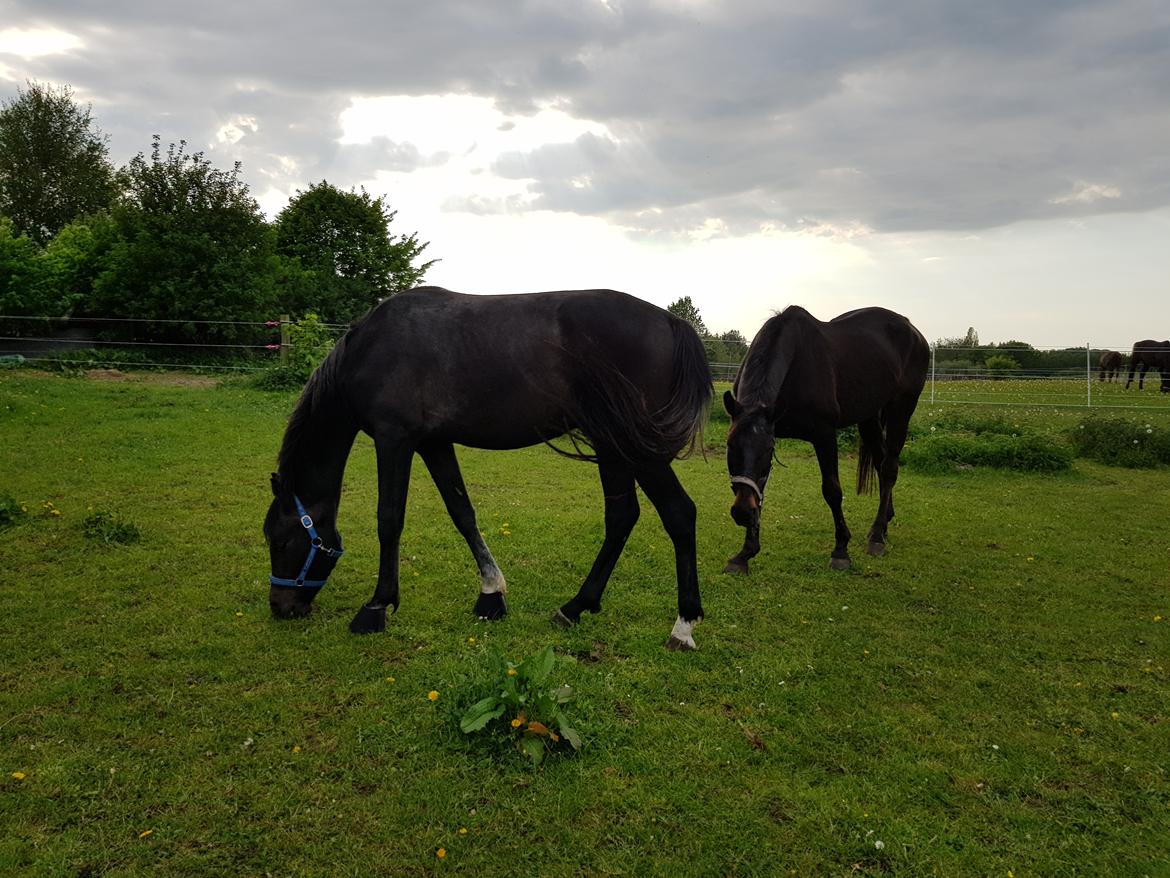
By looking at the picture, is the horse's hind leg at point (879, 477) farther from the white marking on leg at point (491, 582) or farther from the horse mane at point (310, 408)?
the horse mane at point (310, 408)

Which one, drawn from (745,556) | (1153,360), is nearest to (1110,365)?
(1153,360)

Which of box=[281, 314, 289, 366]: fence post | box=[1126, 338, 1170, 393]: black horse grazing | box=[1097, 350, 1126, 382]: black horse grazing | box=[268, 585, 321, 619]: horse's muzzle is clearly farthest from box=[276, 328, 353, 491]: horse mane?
box=[1097, 350, 1126, 382]: black horse grazing

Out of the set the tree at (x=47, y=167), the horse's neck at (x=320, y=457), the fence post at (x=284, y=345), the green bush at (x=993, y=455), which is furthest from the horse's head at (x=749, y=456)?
A: the tree at (x=47, y=167)

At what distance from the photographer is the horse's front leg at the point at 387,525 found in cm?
446

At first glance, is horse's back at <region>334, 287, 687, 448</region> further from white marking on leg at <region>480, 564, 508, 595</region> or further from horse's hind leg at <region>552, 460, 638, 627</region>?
white marking on leg at <region>480, 564, 508, 595</region>

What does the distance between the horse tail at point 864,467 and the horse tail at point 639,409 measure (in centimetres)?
379

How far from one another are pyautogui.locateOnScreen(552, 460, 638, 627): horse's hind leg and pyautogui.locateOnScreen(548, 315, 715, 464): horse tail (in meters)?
0.22

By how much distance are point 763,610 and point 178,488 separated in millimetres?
6330

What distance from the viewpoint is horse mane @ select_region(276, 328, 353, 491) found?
4.58m

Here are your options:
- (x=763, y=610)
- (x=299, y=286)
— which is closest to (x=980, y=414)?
(x=763, y=610)

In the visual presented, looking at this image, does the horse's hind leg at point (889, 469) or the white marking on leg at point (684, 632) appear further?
the horse's hind leg at point (889, 469)

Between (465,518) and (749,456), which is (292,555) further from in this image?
(749,456)

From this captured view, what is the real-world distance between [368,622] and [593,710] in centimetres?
168

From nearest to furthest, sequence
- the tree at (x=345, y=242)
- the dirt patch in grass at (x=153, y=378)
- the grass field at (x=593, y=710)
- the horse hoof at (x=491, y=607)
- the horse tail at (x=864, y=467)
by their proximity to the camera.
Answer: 1. the grass field at (x=593, y=710)
2. the horse hoof at (x=491, y=607)
3. the horse tail at (x=864, y=467)
4. the dirt patch in grass at (x=153, y=378)
5. the tree at (x=345, y=242)
